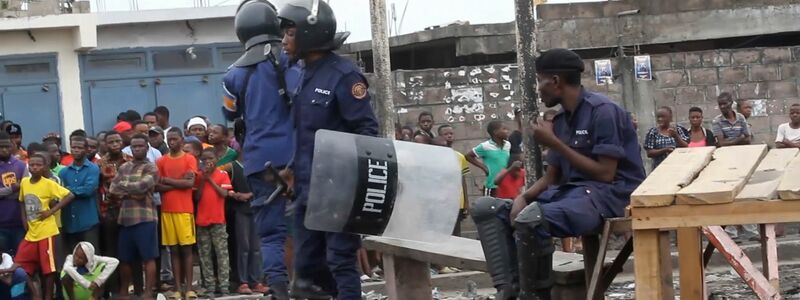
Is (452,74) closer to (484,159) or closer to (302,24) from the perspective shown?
(484,159)

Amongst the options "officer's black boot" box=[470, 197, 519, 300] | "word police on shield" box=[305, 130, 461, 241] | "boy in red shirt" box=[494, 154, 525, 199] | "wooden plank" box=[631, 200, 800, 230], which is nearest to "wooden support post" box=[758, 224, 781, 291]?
"officer's black boot" box=[470, 197, 519, 300]

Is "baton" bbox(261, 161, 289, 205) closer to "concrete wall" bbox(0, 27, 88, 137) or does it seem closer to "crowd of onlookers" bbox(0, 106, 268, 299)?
"crowd of onlookers" bbox(0, 106, 268, 299)

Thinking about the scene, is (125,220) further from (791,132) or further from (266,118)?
(791,132)

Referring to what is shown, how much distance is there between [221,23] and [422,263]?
12.9m

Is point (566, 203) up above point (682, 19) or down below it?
below

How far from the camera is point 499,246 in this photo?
7.19 m

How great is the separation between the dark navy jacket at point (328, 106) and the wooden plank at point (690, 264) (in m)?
2.00

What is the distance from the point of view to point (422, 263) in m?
9.53

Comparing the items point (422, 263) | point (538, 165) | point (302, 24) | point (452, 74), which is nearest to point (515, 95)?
point (452, 74)

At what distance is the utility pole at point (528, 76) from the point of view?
12.0 m

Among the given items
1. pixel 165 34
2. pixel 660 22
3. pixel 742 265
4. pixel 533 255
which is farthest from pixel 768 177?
pixel 165 34

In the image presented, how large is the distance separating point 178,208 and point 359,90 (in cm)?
531

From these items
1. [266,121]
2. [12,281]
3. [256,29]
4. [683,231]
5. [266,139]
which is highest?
[256,29]

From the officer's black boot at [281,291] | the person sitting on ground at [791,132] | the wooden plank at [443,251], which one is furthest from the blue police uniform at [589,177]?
the person sitting on ground at [791,132]
